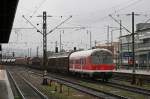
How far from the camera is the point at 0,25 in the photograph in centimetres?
2955

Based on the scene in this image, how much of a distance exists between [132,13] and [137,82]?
6.56 meters

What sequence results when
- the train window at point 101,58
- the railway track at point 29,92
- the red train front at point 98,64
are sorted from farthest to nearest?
the train window at point 101,58 < the red train front at point 98,64 < the railway track at point 29,92

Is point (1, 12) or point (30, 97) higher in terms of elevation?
point (1, 12)

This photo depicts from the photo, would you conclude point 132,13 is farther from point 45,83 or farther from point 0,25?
point 0,25

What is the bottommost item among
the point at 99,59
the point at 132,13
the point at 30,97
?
the point at 30,97

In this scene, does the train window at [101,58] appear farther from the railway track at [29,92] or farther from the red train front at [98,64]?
the railway track at [29,92]

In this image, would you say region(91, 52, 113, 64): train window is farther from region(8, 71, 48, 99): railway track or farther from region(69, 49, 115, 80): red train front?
region(8, 71, 48, 99): railway track

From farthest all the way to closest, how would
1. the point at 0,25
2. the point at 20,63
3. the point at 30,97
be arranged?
the point at 20,63, the point at 0,25, the point at 30,97

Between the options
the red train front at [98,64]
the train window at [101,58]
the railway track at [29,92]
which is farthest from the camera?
the train window at [101,58]

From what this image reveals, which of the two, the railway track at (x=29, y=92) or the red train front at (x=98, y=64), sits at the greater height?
the red train front at (x=98, y=64)

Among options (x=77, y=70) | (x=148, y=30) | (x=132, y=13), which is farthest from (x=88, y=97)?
(x=148, y=30)

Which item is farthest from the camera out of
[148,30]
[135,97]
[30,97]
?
[148,30]

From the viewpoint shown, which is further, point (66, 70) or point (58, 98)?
point (66, 70)

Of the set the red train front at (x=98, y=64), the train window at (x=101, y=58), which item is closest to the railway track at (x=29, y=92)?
the red train front at (x=98, y=64)
